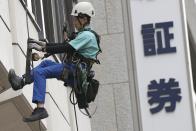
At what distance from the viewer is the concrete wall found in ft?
58.4

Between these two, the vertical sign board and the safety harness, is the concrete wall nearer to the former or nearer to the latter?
the vertical sign board

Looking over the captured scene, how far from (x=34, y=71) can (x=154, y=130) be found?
7368mm

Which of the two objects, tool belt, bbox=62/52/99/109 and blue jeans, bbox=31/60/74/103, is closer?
blue jeans, bbox=31/60/74/103

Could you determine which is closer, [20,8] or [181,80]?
[20,8]

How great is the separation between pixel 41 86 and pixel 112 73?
789cm

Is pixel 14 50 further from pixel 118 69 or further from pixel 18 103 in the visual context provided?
pixel 118 69

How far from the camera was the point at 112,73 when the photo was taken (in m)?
17.9

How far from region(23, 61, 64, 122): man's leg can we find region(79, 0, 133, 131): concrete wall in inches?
295

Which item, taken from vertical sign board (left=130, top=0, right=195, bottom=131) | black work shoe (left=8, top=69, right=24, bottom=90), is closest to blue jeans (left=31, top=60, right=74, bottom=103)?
black work shoe (left=8, top=69, right=24, bottom=90)

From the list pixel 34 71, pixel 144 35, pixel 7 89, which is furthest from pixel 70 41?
pixel 144 35

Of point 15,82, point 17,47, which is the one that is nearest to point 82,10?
point 15,82

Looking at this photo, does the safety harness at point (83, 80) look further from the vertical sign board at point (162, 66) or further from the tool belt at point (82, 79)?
the vertical sign board at point (162, 66)

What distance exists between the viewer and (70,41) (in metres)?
10.2

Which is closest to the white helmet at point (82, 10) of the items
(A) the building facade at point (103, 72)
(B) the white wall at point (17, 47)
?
(B) the white wall at point (17, 47)
